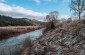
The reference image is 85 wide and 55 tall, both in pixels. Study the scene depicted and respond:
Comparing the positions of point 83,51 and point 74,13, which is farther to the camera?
point 74,13

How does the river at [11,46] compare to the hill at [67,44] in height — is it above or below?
below

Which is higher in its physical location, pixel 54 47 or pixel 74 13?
pixel 74 13

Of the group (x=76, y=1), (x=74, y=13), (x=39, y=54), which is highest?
(x=76, y=1)

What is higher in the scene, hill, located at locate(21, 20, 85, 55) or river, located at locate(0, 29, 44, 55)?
hill, located at locate(21, 20, 85, 55)

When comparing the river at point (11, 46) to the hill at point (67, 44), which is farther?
the river at point (11, 46)

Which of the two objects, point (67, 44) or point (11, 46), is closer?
point (67, 44)

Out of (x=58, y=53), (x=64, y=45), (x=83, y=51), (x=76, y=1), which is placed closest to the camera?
(x=83, y=51)

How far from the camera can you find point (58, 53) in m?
10.8

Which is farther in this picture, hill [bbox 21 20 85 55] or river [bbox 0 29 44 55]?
river [bbox 0 29 44 55]

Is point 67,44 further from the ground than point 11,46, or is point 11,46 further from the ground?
point 67,44


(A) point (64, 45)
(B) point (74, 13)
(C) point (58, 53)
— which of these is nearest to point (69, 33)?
(A) point (64, 45)

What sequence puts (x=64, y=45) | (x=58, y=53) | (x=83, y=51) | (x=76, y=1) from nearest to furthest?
(x=83, y=51) → (x=58, y=53) → (x=64, y=45) → (x=76, y=1)

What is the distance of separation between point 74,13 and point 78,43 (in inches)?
629

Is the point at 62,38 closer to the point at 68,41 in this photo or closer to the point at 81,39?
the point at 68,41
